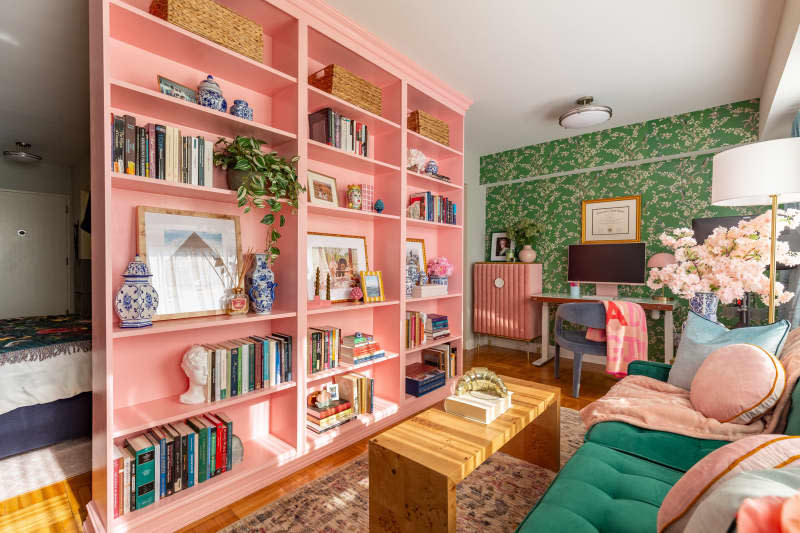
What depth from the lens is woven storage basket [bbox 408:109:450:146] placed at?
298cm

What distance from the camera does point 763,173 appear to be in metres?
1.83

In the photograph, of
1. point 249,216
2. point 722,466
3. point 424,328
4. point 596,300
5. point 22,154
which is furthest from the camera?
point 22,154

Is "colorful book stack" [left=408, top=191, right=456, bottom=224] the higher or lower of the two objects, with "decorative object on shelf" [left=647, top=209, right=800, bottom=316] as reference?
higher

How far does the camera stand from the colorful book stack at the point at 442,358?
3.24m

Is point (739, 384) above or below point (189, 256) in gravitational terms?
below

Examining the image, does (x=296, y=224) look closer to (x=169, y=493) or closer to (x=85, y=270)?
(x=169, y=493)

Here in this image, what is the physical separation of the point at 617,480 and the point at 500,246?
3.84 metres

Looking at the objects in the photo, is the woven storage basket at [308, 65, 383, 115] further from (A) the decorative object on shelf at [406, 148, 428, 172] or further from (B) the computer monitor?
(B) the computer monitor

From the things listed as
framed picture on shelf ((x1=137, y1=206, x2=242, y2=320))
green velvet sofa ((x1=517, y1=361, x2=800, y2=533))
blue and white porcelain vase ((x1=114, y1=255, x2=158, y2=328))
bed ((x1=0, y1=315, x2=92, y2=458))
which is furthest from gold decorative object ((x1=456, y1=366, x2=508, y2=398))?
bed ((x1=0, y1=315, x2=92, y2=458))

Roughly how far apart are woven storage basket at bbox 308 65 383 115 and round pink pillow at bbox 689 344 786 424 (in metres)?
2.35

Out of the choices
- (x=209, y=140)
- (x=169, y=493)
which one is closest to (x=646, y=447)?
(x=169, y=493)

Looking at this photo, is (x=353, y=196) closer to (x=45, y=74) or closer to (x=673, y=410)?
(x=673, y=410)

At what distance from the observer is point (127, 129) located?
157cm

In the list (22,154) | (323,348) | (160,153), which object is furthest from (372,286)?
(22,154)
